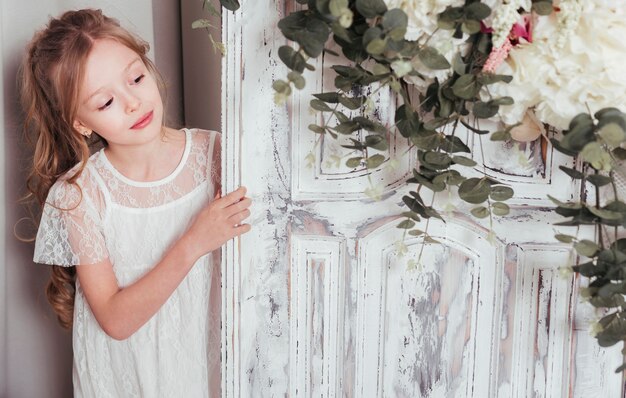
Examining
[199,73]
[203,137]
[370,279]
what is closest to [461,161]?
[370,279]

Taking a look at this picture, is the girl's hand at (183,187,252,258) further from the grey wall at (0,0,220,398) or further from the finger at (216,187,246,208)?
the grey wall at (0,0,220,398)

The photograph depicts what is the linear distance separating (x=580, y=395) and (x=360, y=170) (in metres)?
0.49

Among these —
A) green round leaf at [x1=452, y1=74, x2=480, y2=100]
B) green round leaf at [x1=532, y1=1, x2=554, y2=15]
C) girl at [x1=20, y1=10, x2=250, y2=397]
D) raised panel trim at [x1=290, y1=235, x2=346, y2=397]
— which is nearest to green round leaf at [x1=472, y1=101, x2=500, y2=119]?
green round leaf at [x1=452, y1=74, x2=480, y2=100]

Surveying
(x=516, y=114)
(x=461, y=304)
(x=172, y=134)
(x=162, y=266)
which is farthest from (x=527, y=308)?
(x=172, y=134)

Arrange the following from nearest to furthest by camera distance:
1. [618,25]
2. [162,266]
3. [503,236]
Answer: [618,25] → [503,236] → [162,266]

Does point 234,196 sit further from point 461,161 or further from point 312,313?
point 461,161

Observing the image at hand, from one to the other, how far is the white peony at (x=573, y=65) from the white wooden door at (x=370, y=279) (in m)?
0.13

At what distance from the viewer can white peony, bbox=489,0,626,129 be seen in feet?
2.30

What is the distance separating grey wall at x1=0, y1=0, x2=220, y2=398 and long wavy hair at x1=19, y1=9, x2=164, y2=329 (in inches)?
1.3

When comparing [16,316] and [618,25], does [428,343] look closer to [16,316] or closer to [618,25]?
[618,25]

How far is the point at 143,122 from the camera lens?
1.13m

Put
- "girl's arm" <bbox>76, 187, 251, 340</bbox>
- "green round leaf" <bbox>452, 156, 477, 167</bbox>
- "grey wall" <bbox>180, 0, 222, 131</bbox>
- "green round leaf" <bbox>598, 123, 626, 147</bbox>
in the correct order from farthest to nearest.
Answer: "grey wall" <bbox>180, 0, 222, 131</bbox> < "girl's arm" <bbox>76, 187, 251, 340</bbox> < "green round leaf" <bbox>452, 156, 477, 167</bbox> < "green round leaf" <bbox>598, 123, 626, 147</bbox>

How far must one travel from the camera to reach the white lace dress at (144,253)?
118 centimetres

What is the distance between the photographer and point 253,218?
38.6 inches
